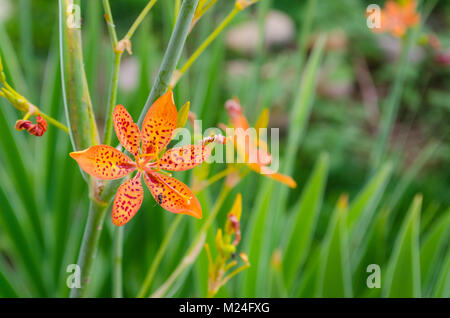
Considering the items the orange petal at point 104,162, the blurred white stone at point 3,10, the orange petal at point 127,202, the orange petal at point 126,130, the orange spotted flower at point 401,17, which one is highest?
the blurred white stone at point 3,10

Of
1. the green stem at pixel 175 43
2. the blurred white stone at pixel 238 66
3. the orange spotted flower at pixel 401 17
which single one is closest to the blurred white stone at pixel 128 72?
the blurred white stone at pixel 238 66

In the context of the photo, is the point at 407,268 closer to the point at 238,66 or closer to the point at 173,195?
the point at 173,195

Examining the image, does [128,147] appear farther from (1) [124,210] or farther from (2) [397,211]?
(2) [397,211]

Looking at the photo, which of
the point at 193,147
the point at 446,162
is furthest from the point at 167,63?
the point at 446,162

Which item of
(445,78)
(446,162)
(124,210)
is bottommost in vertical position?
(124,210)

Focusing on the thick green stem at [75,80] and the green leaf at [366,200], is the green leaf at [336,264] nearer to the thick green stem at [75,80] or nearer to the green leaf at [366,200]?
the green leaf at [366,200]

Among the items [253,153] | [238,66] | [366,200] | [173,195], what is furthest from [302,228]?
[238,66]
